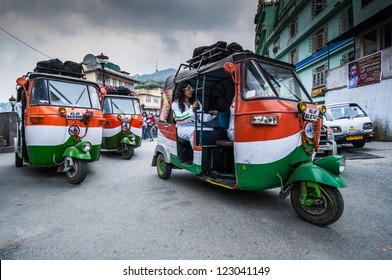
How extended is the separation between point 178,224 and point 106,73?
35.3m

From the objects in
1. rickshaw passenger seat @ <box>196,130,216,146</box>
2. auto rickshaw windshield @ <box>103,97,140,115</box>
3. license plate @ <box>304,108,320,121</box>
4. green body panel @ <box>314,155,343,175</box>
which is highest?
auto rickshaw windshield @ <box>103,97,140,115</box>

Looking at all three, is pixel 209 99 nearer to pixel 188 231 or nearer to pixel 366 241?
pixel 188 231

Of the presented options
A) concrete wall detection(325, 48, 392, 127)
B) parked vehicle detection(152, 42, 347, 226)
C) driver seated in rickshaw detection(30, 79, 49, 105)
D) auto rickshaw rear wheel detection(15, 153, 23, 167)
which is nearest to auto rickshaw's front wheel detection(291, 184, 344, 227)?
parked vehicle detection(152, 42, 347, 226)

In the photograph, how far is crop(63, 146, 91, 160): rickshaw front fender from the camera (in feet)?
15.6

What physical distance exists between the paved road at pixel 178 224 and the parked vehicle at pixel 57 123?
0.59 metres

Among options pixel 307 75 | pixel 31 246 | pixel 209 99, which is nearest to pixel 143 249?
pixel 31 246

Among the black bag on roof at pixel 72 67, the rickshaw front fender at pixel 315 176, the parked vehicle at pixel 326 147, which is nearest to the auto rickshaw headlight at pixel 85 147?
the black bag on roof at pixel 72 67

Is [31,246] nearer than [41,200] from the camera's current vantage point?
Yes

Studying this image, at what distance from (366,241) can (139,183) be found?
13.6 feet

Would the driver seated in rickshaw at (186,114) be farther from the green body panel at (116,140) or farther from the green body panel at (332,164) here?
the green body panel at (116,140)

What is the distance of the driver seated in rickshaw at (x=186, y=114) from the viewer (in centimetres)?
437

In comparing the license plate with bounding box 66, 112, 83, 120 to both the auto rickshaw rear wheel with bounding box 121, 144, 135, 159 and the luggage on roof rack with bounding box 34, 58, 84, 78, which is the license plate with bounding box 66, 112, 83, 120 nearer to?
the luggage on roof rack with bounding box 34, 58, 84, 78

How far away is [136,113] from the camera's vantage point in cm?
941

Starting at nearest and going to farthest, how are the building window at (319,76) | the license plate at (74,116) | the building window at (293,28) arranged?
the license plate at (74,116) → the building window at (319,76) → the building window at (293,28)
